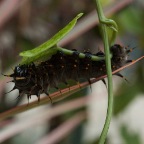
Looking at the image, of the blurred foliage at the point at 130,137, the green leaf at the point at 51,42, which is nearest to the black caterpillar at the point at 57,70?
the green leaf at the point at 51,42

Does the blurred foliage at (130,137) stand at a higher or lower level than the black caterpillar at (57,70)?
lower

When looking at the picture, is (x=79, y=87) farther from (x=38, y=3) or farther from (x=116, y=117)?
(x=38, y=3)

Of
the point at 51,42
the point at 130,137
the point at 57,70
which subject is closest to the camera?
the point at 51,42

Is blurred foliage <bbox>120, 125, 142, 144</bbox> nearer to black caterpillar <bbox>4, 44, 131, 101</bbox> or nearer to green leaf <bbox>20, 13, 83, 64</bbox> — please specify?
black caterpillar <bbox>4, 44, 131, 101</bbox>

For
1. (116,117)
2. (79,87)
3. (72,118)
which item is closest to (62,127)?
(72,118)

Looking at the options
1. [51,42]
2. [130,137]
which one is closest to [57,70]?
[51,42]

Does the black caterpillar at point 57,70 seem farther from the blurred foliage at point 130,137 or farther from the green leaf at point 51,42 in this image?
the blurred foliage at point 130,137

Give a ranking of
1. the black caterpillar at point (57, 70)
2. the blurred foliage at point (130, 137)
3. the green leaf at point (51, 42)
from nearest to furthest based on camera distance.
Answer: the green leaf at point (51, 42), the black caterpillar at point (57, 70), the blurred foliage at point (130, 137)

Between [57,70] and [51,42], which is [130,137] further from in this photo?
[51,42]

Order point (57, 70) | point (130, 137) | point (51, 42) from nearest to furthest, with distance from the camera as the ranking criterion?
point (51, 42), point (57, 70), point (130, 137)

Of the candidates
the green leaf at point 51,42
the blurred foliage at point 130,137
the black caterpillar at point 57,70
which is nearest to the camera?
the green leaf at point 51,42

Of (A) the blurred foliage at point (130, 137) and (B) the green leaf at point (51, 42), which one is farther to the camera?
(A) the blurred foliage at point (130, 137)
